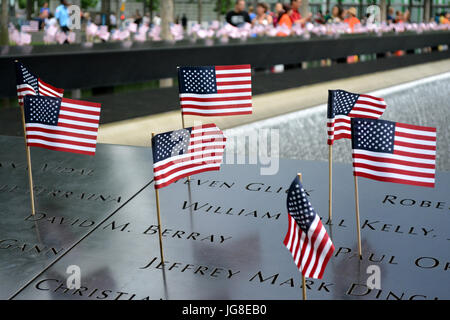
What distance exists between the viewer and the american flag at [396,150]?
3.26 metres

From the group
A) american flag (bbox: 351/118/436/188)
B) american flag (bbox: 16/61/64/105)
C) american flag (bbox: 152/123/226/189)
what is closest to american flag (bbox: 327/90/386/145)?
american flag (bbox: 351/118/436/188)

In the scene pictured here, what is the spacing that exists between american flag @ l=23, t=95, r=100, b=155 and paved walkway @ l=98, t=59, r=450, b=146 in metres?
3.72

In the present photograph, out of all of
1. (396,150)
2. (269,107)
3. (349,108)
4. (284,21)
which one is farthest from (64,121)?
(284,21)

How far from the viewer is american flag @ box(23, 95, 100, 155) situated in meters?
4.06

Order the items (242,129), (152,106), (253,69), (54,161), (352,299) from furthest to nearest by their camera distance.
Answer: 1. (253,69)
2. (152,106)
3. (242,129)
4. (54,161)
5. (352,299)

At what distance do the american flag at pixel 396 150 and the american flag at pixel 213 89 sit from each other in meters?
1.45

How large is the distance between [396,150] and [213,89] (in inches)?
65.5

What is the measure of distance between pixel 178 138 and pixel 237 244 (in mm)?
669

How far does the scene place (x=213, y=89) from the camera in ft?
15.2

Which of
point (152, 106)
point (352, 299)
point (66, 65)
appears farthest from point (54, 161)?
point (152, 106)

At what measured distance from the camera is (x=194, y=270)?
342 cm

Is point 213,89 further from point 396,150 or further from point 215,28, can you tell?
point 215,28

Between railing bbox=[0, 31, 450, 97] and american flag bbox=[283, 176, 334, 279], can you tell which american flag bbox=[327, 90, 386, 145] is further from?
railing bbox=[0, 31, 450, 97]
